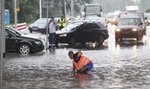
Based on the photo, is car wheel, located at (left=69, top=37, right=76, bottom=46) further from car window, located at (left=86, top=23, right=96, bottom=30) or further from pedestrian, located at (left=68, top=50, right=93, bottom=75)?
pedestrian, located at (left=68, top=50, right=93, bottom=75)

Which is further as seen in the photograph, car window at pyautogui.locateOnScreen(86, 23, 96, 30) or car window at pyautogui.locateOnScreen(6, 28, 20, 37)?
car window at pyautogui.locateOnScreen(86, 23, 96, 30)

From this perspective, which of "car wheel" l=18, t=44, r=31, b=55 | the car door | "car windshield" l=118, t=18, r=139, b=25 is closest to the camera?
the car door

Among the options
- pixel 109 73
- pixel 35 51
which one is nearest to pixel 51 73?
pixel 109 73

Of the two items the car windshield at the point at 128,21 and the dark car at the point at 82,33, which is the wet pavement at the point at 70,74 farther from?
the car windshield at the point at 128,21

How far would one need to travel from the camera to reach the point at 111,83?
14.0 m

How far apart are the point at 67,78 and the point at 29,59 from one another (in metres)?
7.13

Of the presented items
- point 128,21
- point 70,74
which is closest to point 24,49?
point 70,74

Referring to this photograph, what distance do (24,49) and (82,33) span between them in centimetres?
846

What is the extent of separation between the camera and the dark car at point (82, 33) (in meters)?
32.1

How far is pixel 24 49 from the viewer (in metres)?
24.9

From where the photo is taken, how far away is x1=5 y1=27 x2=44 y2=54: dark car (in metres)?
24.7

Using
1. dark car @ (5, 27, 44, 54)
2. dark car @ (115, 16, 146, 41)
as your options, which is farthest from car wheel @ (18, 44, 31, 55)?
dark car @ (115, 16, 146, 41)

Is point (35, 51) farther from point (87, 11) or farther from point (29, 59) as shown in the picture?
point (87, 11)

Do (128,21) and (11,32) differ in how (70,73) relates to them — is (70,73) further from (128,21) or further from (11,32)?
(128,21)
